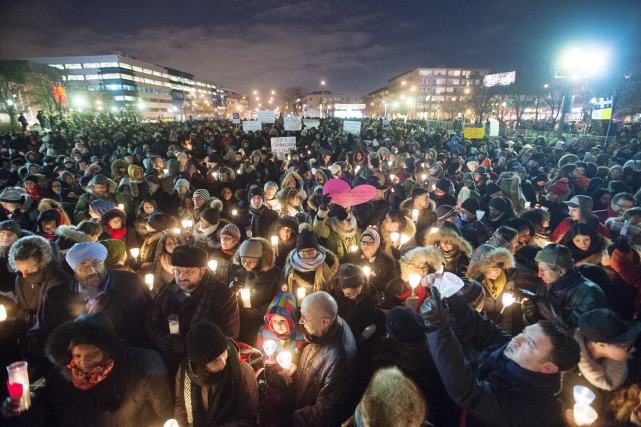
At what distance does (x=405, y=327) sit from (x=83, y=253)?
2875mm

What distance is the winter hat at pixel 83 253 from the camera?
2.90 metres

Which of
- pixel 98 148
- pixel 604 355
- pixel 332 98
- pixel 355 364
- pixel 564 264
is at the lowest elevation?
pixel 355 364

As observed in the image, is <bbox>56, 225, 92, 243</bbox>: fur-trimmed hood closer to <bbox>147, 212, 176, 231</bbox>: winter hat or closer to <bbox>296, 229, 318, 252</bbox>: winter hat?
<bbox>147, 212, 176, 231</bbox>: winter hat

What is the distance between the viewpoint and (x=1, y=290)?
3.55 m

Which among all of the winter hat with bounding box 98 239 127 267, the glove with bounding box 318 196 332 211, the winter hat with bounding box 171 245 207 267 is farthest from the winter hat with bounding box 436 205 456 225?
the winter hat with bounding box 98 239 127 267

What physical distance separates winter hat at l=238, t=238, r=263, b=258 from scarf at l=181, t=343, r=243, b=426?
1630 millimetres

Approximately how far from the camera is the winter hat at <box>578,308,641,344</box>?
2158 mm

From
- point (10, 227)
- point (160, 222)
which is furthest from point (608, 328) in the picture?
point (10, 227)

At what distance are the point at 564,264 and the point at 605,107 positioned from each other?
50.2 ft

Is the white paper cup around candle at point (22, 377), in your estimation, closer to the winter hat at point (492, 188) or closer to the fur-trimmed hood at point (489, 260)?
the fur-trimmed hood at point (489, 260)

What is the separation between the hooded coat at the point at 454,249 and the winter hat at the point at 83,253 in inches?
146

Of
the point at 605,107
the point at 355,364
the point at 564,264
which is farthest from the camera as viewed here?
the point at 605,107

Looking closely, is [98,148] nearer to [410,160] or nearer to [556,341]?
[410,160]

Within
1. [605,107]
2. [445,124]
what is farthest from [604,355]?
[445,124]
